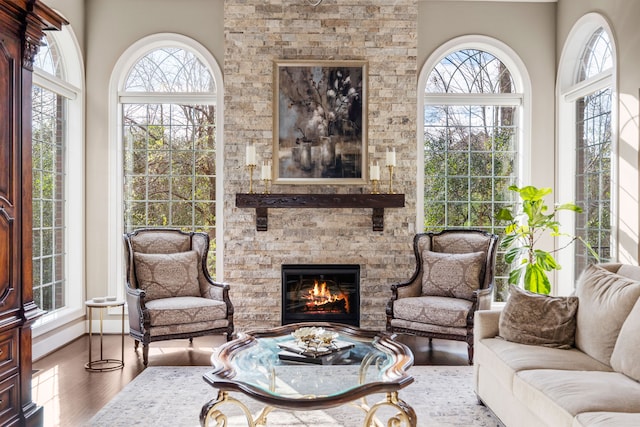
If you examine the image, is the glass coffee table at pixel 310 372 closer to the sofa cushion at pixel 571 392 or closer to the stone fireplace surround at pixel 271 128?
the sofa cushion at pixel 571 392

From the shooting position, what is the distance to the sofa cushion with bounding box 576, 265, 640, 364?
2.79 metres

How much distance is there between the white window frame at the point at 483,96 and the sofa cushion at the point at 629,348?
2870 millimetres

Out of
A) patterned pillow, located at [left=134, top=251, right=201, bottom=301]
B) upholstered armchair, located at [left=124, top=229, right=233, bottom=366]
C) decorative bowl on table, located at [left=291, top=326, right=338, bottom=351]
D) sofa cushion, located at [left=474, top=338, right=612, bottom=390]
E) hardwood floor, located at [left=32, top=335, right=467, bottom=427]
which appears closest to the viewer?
sofa cushion, located at [left=474, top=338, right=612, bottom=390]

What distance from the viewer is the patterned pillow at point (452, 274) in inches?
187

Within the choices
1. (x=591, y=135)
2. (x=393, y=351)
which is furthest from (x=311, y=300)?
(x=591, y=135)

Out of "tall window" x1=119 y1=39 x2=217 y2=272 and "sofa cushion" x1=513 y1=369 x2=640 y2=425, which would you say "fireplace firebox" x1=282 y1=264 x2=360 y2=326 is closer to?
"tall window" x1=119 y1=39 x2=217 y2=272

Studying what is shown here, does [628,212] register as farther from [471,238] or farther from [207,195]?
[207,195]

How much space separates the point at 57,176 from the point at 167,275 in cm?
157

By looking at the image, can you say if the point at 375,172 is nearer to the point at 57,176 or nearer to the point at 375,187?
the point at 375,187

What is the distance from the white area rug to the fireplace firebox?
4.30 feet

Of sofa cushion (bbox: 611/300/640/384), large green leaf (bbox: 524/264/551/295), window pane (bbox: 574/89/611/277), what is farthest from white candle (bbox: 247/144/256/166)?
sofa cushion (bbox: 611/300/640/384)

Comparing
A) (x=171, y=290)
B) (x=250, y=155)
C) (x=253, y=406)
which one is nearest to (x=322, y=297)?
(x=171, y=290)

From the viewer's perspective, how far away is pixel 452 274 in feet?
15.7

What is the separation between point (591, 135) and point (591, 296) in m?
2.57
